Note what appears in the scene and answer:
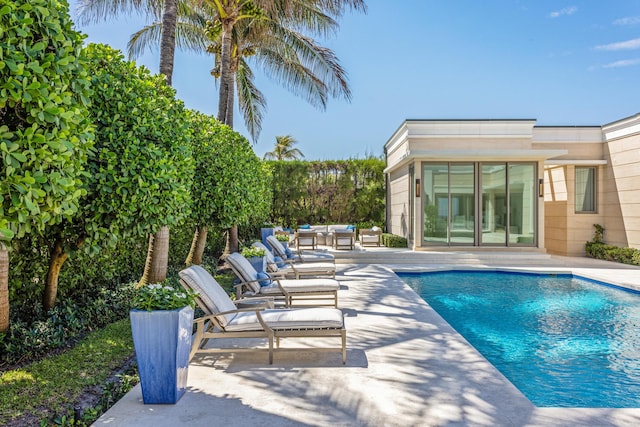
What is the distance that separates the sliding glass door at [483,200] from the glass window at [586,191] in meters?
2.48

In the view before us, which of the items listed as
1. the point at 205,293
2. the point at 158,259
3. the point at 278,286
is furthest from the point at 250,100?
the point at 205,293

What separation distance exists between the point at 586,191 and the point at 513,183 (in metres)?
3.30

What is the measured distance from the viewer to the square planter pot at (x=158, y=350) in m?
Result: 3.68

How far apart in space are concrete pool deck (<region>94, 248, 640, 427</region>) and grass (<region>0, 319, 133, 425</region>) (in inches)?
17.7

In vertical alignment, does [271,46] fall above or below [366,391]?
above

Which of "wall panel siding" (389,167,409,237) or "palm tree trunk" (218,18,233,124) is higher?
"palm tree trunk" (218,18,233,124)

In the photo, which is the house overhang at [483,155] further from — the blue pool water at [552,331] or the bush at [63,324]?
the bush at [63,324]

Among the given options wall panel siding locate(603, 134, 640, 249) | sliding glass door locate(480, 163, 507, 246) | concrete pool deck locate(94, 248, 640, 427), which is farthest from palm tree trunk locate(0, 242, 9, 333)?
wall panel siding locate(603, 134, 640, 249)

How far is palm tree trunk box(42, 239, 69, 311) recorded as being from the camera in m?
5.21

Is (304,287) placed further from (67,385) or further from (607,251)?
(607,251)

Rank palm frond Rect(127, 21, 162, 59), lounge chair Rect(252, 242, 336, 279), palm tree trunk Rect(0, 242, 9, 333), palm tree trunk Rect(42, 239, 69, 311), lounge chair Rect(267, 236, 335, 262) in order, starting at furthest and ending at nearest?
palm frond Rect(127, 21, 162, 59)
lounge chair Rect(267, 236, 335, 262)
lounge chair Rect(252, 242, 336, 279)
palm tree trunk Rect(42, 239, 69, 311)
palm tree trunk Rect(0, 242, 9, 333)

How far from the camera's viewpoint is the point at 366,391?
397cm

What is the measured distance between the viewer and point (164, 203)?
545 cm

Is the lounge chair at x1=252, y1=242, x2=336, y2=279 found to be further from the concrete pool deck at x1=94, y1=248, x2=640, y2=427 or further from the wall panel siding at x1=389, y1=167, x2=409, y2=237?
the wall panel siding at x1=389, y1=167, x2=409, y2=237
